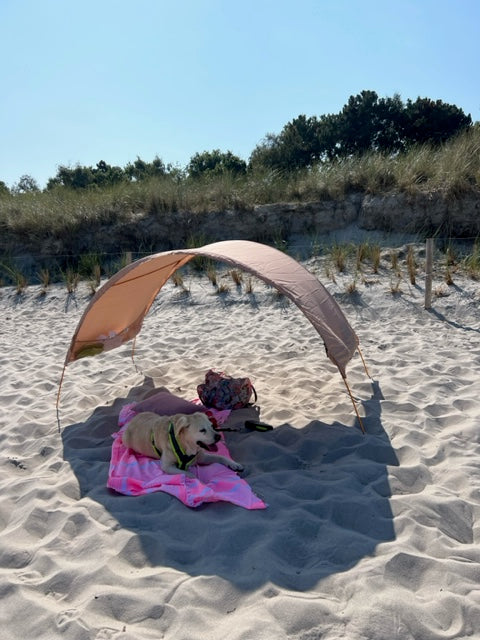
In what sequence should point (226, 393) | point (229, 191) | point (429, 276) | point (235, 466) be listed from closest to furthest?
1. point (235, 466)
2. point (226, 393)
3. point (429, 276)
4. point (229, 191)

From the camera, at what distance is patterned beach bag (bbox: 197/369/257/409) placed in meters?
4.82

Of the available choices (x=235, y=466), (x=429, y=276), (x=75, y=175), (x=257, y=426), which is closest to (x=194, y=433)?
(x=235, y=466)

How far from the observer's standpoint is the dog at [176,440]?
3.48 meters

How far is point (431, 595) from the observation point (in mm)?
2461

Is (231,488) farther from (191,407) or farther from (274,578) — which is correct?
(191,407)

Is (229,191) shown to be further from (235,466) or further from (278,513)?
(278,513)

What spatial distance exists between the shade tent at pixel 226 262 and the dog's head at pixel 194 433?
1.17m

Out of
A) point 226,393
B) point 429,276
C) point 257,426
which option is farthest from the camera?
point 429,276

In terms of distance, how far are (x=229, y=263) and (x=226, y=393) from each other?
1332 millimetres

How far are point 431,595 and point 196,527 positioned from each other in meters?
1.32

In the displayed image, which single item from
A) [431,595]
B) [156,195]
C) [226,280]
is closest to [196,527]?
[431,595]

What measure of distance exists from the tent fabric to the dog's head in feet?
3.96

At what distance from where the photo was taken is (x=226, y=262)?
407 centimetres

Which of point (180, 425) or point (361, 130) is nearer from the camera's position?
point (180, 425)
